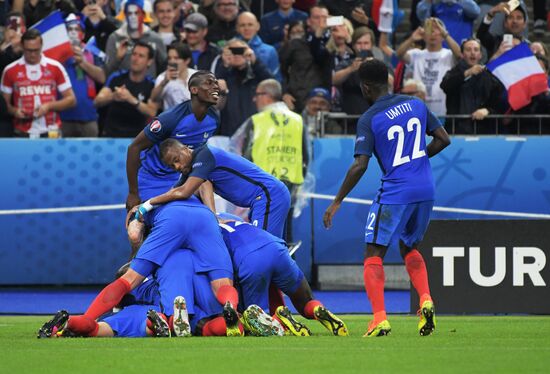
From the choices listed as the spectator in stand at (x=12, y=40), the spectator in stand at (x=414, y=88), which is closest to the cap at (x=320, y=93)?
the spectator in stand at (x=414, y=88)

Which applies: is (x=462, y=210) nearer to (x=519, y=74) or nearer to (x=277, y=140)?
(x=519, y=74)

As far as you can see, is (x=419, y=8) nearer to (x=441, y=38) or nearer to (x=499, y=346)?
(x=441, y=38)

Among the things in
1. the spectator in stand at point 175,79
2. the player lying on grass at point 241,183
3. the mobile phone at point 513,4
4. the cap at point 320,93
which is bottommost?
the player lying on grass at point 241,183

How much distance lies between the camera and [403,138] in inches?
441

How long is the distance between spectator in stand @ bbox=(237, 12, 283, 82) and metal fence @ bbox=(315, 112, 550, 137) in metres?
1.08

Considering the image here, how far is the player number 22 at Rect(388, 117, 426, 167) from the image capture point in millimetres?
11188

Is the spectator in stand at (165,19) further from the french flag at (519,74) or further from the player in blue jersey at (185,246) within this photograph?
the player in blue jersey at (185,246)

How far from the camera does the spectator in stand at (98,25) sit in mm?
19109

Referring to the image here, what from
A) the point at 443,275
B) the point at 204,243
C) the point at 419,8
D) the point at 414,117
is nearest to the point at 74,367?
the point at 204,243

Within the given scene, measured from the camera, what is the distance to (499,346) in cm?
1020

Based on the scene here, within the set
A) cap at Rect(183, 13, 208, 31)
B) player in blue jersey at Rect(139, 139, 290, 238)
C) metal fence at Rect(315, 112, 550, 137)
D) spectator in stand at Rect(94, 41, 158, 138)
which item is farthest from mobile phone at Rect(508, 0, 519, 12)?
player in blue jersey at Rect(139, 139, 290, 238)

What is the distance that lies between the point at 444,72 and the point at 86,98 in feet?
16.0

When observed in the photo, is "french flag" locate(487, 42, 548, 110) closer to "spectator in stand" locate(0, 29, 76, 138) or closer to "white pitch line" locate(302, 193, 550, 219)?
"white pitch line" locate(302, 193, 550, 219)

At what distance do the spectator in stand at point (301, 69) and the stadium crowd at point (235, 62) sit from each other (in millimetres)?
14
